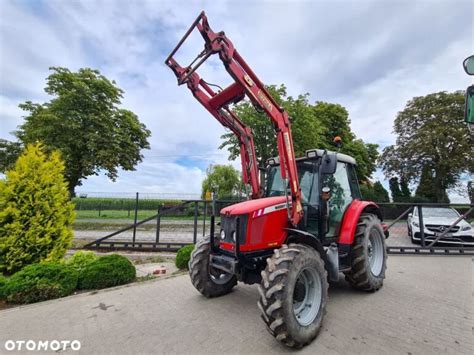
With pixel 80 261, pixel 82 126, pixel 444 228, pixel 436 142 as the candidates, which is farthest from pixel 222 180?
pixel 80 261

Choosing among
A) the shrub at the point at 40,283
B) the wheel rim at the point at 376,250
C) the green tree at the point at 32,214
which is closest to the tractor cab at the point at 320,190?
the wheel rim at the point at 376,250

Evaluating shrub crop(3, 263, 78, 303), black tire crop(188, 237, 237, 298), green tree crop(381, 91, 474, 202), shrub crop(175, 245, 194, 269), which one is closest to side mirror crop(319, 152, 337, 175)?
black tire crop(188, 237, 237, 298)

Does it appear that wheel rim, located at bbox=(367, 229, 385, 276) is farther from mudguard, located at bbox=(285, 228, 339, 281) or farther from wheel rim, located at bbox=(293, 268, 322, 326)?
wheel rim, located at bbox=(293, 268, 322, 326)

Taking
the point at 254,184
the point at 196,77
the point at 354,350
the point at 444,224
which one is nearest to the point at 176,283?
the point at 254,184

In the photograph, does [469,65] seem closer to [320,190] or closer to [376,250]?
[320,190]

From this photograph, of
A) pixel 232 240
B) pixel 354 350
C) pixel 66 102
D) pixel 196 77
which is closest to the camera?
pixel 354 350

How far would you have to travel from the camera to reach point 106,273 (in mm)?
4512

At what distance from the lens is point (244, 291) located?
4.25 m

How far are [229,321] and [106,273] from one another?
2.57m

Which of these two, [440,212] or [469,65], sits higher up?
[469,65]

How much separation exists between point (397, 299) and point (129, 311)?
392 cm

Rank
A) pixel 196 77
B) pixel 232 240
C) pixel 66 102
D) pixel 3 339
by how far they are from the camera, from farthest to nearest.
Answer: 1. pixel 66 102
2. pixel 196 77
3. pixel 232 240
4. pixel 3 339

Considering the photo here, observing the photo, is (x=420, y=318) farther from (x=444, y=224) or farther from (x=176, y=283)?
(x=444, y=224)

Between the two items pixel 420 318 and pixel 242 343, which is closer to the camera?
pixel 242 343
